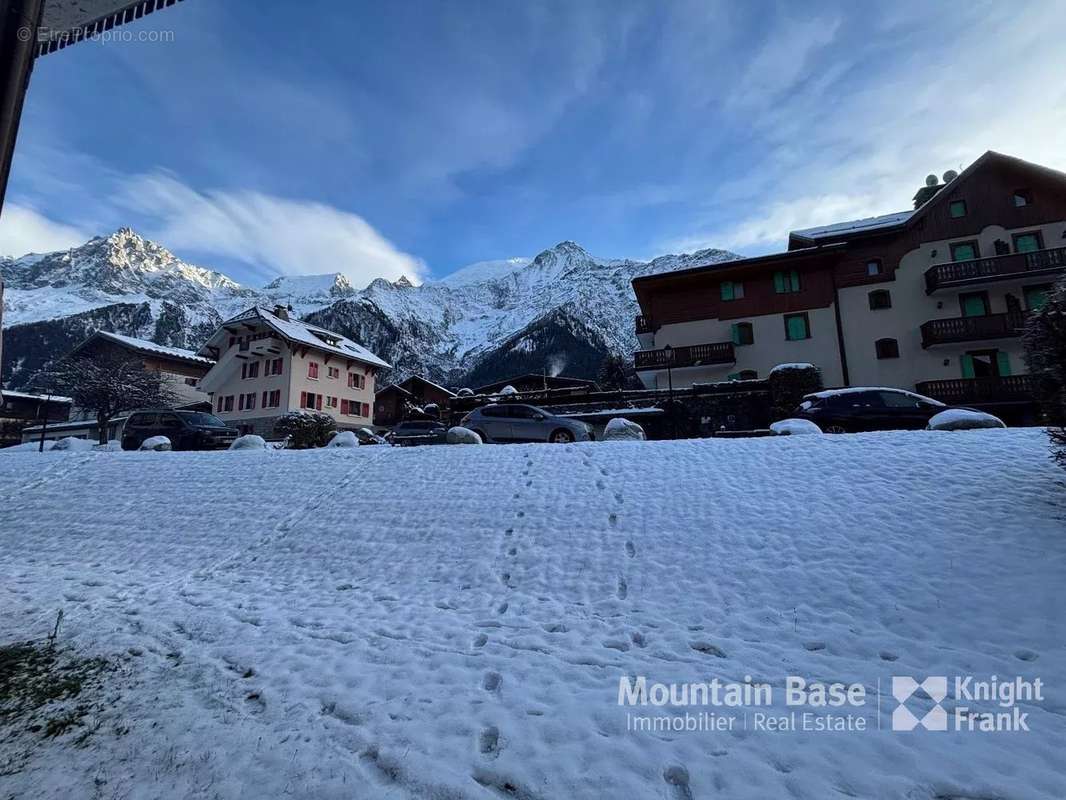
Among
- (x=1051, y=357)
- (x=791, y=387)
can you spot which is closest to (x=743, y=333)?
(x=791, y=387)

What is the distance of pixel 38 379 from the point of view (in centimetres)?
5631

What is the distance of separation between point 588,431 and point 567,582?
932 centimetres

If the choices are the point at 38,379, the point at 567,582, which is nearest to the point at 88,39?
the point at 567,582

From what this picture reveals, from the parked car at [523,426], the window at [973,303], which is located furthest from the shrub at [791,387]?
the window at [973,303]

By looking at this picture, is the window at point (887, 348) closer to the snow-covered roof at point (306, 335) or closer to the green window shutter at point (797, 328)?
the green window shutter at point (797, 328)

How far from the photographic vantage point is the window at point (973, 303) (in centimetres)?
2756

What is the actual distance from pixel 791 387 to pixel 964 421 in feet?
29.4

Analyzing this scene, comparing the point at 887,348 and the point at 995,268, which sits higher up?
the point at 995,268

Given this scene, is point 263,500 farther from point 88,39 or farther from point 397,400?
point 397,400

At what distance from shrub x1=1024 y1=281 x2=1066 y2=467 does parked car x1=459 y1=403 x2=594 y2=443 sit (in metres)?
→ 9.98

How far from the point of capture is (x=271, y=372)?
38625 millimetres

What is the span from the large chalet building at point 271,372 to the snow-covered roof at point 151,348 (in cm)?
392

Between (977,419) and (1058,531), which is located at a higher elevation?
(977,419)

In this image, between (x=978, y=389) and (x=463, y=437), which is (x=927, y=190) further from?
(x=463, y=437)
